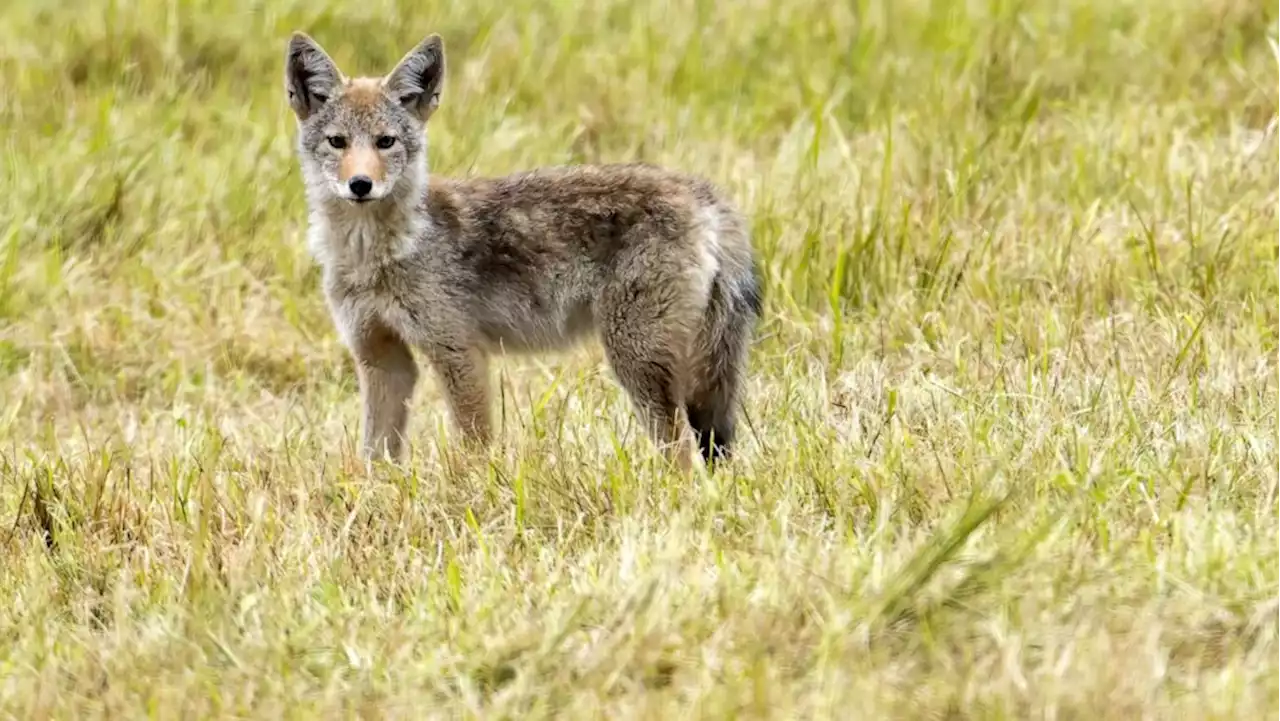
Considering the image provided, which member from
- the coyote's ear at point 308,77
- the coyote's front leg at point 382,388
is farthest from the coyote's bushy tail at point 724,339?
the coyote's ear at point 308,77

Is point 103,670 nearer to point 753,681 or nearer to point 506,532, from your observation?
point 506,532

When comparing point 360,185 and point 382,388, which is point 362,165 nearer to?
point 360,185

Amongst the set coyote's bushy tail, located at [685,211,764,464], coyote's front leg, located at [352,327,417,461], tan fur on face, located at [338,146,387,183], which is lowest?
coyote's front leg, located at [352,327,417,461]

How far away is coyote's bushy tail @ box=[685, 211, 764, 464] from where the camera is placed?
5.34 meters

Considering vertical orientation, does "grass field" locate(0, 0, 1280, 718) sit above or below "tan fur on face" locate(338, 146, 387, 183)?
below

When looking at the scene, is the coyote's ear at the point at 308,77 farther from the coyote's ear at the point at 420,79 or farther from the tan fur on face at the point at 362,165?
the tan fur on face at the point at 362,165

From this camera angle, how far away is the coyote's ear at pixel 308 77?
5703 mm

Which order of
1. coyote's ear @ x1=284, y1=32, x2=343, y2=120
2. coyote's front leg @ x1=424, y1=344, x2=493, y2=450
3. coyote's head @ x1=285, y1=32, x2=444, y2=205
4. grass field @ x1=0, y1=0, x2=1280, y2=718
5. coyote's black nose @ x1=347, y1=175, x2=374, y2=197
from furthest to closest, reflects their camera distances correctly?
coyote's ear @ x1=284, y1=32, x2=343, y2=120
coyote's head @ x1=285, y1=32, x2=444, y2=205
coyote's front leg @ x1=424, y1=344, x2=493, y2=450
coyote's black nose @ x1=347, y1=175, x2=374, y2=197
grass field @ x1=0, y1=0, x2=1280, y2=718

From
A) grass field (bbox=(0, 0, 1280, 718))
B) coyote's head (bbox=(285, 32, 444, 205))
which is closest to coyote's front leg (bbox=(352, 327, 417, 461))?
grass field (bbox=(0, 0, 1280, 718))

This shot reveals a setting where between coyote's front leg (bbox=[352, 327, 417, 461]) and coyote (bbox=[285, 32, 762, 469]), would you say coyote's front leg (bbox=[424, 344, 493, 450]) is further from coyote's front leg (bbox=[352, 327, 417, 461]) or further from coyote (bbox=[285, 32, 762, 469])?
coyote's front leg (bbox=[352, 327, 417, 461])

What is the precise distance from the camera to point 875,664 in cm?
332

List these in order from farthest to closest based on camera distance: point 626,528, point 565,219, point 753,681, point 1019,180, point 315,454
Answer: point 1019,180, point 565,219, point 315,454, point 626,528, point 753,681

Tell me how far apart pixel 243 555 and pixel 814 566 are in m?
1.31

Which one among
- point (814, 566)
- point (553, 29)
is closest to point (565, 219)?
point (814, 566)
